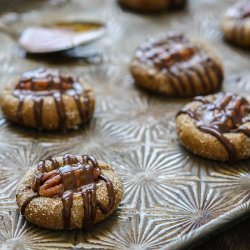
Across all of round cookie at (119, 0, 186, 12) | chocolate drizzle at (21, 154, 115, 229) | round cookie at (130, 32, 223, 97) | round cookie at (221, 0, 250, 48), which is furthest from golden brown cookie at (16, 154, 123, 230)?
round cookie at (119, 0, 186, 12)

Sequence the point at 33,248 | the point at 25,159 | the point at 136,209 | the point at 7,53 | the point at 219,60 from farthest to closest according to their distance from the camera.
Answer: the point at 7,53, the point at 219,60, the point at 25,159, the point at 136,209, the point at 33,248

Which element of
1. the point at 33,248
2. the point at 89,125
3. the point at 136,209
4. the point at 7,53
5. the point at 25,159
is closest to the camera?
the point at 33,248

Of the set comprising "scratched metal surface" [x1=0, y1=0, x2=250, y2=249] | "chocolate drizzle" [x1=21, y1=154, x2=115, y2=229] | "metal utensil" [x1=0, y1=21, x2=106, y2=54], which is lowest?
"scratched metal surface" [x1=0, y1=0, x2=250, y2=249]

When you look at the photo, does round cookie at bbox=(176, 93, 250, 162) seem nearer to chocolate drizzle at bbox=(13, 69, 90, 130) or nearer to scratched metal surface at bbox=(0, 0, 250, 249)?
scratched metal surface at bbox=(0, 0, 250, 249)

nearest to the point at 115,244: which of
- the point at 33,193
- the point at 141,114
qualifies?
the point at 33,193

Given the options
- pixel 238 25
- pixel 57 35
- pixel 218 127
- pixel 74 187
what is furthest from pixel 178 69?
pixel 74 187

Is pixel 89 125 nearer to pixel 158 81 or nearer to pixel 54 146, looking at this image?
pixel 54 146

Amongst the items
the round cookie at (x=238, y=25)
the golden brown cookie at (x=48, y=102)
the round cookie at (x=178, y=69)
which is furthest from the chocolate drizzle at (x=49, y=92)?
the round cookie at (x=238, y=25)
